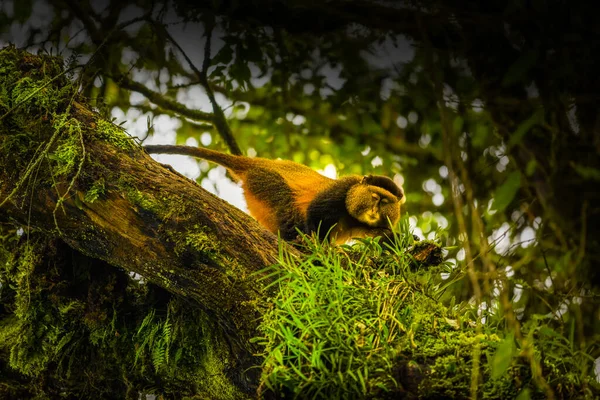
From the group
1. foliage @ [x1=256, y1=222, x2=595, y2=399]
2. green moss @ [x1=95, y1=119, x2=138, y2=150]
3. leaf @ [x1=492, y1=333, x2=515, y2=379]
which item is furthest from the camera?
green moss @ [x1=95, y1=119, x2=138, y2=150]

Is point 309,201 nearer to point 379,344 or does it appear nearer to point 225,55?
point 225,55

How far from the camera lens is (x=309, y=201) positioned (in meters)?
3.27

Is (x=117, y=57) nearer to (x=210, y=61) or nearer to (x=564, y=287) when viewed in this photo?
(x=210, y=61)

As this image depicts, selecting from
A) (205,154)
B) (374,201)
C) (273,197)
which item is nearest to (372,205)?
(374,201)

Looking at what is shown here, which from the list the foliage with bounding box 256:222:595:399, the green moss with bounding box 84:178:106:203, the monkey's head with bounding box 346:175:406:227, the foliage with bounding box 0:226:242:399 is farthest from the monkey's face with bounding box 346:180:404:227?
the green moss with bounding box 84:178:106:203

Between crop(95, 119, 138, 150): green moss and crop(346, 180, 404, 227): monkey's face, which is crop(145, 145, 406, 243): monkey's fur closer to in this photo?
crop(346, 180, 404, 227): monkey's face

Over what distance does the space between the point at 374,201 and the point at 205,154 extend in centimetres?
114

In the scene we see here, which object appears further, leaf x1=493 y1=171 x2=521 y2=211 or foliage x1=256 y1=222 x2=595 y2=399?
foliage x1=256 y1=222 x2=595 y2=399

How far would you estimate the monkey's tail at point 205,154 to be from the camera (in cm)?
297

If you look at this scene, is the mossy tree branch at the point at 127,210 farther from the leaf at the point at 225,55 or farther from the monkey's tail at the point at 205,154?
the leaf at the point at 225,55

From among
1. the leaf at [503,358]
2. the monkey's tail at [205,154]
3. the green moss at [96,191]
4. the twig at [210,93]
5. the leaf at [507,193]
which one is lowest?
the leaf at [503,358]

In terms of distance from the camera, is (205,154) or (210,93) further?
(210,93)

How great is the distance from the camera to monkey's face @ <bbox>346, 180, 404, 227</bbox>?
3141mm

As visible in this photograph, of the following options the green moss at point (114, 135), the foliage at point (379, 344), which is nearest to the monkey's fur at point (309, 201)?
the green moss at point (114, 135)
